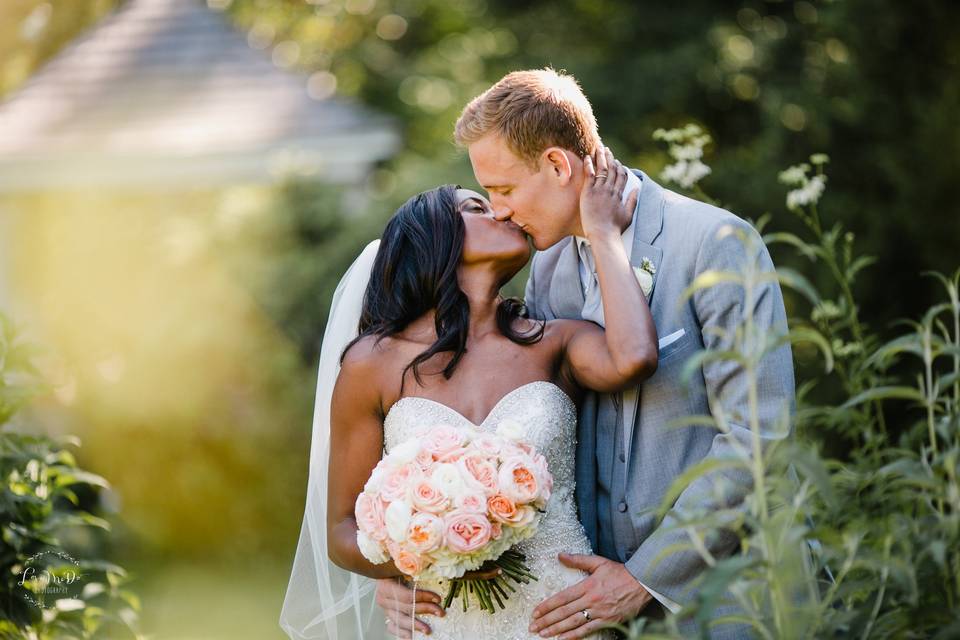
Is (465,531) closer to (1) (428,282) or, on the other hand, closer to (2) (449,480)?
(2) (449,480)

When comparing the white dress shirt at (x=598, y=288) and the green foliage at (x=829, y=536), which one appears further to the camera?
the white dress shirt at (x=598, y=288)

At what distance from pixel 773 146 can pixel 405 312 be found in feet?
23.5

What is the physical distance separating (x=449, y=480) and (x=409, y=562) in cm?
27

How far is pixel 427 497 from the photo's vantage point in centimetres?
317

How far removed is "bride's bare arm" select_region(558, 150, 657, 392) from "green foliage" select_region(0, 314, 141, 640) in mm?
2016

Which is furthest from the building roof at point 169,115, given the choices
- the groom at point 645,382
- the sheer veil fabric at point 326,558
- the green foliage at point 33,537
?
the groom at point 645,382

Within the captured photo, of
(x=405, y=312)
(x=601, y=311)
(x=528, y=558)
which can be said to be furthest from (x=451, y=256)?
(x=528, y=558)

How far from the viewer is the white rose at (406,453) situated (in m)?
3.29

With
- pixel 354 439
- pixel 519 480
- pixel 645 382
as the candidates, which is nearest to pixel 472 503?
pixel 519 480

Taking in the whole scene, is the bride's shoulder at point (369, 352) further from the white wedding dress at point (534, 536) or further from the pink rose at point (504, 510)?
the pink rose at point (504, 510)

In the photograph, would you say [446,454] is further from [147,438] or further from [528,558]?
[147,438]

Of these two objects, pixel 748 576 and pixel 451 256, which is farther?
pixel 451 256

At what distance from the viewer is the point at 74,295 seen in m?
10.8

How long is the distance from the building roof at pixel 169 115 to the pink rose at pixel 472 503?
9338mm
